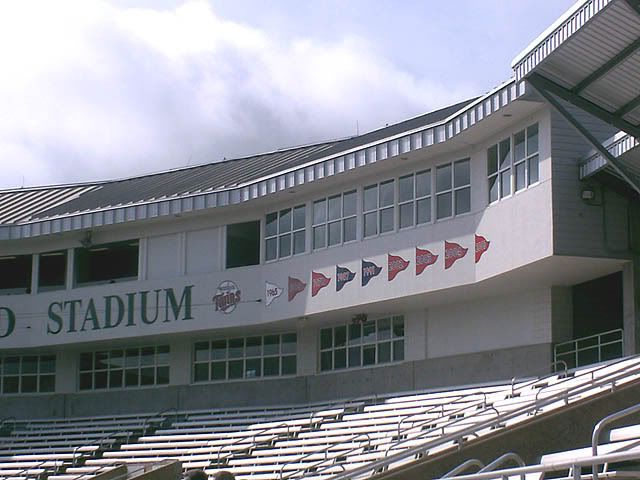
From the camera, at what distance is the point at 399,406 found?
26.2 metres

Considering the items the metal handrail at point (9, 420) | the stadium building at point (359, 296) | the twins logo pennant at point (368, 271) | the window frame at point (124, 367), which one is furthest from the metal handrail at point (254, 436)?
the metal handrail at point (9, 420)

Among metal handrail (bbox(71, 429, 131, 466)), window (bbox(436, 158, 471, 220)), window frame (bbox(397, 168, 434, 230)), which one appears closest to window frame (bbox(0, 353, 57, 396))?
metal handrail (bbox(71, 429, 131, 466))

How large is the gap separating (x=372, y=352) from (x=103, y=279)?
9.11 m

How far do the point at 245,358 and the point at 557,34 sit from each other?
16.6m

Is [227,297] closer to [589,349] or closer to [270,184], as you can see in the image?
[270,184]

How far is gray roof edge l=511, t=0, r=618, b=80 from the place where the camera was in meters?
17.0

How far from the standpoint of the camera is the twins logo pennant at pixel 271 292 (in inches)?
1189

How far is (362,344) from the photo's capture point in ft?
98.5

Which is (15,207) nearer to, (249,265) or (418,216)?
(249,265)

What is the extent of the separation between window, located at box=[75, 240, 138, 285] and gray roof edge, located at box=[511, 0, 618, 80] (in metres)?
16.7

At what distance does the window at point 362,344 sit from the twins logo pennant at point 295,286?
1.64m

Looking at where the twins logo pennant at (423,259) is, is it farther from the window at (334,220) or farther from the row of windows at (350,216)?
the window at (334,220)

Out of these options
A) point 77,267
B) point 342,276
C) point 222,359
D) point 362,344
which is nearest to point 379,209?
point 342,276

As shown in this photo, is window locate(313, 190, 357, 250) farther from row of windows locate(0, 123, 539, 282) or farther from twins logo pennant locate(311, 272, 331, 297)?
twins logo pennant locate(311, 272, 331, 297)
